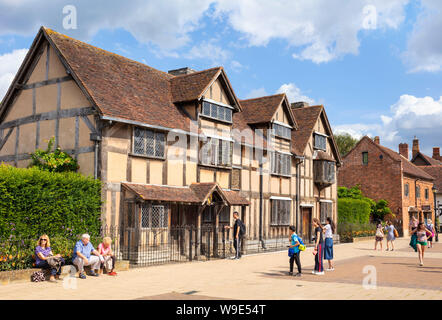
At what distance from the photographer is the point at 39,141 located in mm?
18359

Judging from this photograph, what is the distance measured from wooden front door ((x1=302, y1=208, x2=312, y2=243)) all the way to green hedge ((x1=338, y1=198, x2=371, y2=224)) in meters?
7.68

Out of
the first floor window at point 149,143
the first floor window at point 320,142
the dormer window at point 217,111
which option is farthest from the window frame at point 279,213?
the first floor window at point 149,143

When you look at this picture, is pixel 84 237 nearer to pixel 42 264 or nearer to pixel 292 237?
pixel 42 264

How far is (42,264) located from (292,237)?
7.01 metres

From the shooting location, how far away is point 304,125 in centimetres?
2961

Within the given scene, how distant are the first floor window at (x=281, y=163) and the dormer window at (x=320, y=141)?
12.4 feet

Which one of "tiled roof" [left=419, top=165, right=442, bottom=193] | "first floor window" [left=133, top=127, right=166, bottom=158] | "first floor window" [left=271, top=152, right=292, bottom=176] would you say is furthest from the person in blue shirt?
"tiled roof" [left=419, top=165, right=442, bottom=193]

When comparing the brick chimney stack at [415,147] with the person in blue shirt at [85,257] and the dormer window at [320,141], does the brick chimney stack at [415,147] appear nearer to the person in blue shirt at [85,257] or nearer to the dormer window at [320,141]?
the dormer window at [320,141]

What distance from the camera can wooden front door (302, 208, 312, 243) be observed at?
28516 millimetres

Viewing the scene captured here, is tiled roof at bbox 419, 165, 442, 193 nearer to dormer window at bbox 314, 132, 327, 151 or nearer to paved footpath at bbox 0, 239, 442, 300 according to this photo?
dormer window at bbox 314, 132, 327, 151

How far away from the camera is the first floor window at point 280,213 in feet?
82.7

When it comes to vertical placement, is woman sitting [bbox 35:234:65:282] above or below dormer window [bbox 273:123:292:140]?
below

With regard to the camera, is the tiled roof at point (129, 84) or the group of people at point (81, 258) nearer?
the group of people at point (81, 258)
